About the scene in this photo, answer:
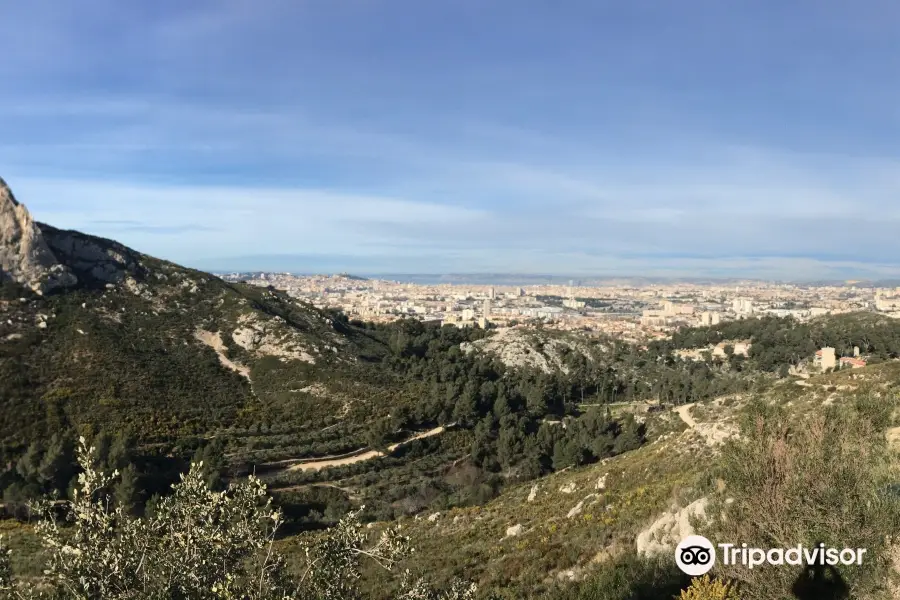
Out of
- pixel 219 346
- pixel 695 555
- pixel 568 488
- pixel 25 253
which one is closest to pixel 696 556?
pixel 695 555

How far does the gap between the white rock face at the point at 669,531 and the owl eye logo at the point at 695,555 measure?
3.40 feet

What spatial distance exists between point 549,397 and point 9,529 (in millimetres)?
43800

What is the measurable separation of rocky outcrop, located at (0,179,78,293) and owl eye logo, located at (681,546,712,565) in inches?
2228

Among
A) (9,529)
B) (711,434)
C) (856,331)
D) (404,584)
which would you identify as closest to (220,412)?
(9,529)

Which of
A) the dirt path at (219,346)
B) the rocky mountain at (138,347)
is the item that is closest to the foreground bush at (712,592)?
the rocky mountain at (138,347)

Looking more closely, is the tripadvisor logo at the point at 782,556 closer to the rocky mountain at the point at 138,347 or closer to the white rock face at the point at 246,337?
the rocky mountain at the point at 138,347

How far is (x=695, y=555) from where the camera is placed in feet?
29.6

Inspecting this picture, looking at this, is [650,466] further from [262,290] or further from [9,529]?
[262,290]

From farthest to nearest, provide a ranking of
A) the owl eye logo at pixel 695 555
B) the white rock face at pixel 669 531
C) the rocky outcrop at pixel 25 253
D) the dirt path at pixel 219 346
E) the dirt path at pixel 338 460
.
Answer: the rocky outcrop at pixel 25 253, the dirt path at pixel 219 346, the dirt path at pixel 338 460, the white rock face at pixel 669 531, the owl eye logo at pixel 695 555

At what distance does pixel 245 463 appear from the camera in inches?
1217

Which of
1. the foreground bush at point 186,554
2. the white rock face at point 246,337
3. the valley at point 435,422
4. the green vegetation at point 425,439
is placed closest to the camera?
the foreground bush at point 186,554

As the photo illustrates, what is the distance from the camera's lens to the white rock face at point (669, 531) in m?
10.9

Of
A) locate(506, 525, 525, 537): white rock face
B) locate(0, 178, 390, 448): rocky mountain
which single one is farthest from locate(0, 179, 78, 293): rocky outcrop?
locate(506, 525, 525, 537): white rock face

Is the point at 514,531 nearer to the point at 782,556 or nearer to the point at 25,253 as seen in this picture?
the point at 782,556
